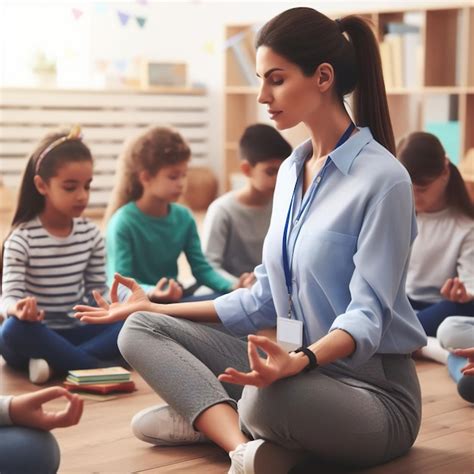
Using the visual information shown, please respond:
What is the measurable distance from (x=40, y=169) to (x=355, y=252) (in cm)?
125

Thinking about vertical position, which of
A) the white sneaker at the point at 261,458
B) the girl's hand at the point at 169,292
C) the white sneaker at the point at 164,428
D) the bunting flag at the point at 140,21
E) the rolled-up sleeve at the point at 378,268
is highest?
the bunting flag at the point at 140,21

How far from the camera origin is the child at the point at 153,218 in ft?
9.82

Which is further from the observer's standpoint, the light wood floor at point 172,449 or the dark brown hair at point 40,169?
the dark brown hair at point 40,169

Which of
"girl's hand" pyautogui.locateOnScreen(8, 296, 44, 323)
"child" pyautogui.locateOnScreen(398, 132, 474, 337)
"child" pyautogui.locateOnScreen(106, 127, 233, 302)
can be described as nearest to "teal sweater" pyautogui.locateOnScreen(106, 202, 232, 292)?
"child" pyautogui.locateOnScreen(106, 127, 233, 302)

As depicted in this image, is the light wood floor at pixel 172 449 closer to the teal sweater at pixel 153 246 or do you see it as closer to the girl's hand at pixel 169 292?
the girl's hand at pixel 169 292

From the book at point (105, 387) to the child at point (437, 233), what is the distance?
36.5 inches

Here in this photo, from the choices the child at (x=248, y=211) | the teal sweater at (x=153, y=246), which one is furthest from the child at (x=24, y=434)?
the child at (x=248, y=211)

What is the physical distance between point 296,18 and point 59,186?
113 cm

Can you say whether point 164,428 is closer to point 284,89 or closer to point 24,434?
point 24,434

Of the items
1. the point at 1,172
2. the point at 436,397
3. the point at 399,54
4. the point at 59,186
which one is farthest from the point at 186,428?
the point at 1,172

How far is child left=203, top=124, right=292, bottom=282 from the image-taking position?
10.5 ft

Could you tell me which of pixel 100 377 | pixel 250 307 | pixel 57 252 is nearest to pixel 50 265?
pixel 57 252

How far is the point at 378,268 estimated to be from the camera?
1.62 m

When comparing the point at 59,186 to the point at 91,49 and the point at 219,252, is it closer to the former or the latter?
the point at 219,252
